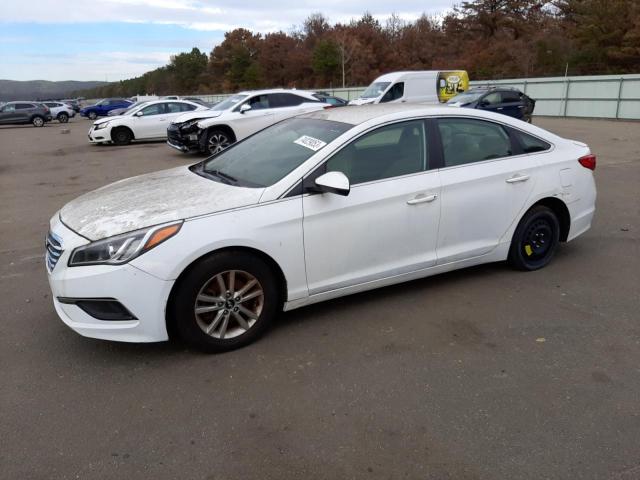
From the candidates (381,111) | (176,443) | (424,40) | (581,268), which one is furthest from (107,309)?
(424,40)

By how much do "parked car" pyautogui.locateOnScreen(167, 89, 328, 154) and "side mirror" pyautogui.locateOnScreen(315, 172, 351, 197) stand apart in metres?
10.3

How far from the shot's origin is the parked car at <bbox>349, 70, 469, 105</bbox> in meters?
19.9

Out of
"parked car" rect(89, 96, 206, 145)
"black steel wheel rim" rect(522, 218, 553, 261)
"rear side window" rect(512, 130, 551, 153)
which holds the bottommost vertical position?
"black steel wheel rim" rect(522, 218, 553, 261)

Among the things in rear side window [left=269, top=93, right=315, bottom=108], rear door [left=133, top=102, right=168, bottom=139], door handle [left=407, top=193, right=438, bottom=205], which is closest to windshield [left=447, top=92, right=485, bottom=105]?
rear side window [left=269, top=93, right=315, bottom=108]

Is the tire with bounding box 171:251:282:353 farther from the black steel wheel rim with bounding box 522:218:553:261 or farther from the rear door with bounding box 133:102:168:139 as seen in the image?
the rear door with bounding box 133:102:168:139

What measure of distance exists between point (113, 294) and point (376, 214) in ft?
6.11

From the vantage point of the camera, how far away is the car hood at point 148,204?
10.9 ft

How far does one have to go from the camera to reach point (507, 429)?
8.83ft

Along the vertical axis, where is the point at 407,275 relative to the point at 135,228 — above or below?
below

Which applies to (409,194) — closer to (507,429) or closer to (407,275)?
(407,275)

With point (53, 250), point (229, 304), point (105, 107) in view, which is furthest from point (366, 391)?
point (105, 107)

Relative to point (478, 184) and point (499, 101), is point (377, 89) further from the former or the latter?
point (478, 184)

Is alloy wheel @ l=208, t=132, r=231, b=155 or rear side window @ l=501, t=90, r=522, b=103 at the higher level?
rear side window @ l=501, t=90, r=522, b=103

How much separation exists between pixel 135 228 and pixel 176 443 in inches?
51.7
